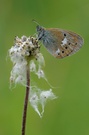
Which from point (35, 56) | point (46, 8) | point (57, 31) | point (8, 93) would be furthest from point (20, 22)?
point (35, 56)

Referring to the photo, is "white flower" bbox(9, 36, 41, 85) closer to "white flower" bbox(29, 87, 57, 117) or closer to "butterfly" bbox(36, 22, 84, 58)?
"white flower" bbox(29, 87, 57, 117)

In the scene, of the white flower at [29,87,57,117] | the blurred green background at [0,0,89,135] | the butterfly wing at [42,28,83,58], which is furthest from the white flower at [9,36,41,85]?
the blurred green background at [0,0,89,135]

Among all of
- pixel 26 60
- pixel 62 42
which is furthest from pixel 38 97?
pixel 62 42

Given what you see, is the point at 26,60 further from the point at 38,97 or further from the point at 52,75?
the point at 52,75

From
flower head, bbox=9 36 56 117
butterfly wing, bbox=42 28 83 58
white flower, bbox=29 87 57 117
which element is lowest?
white flower, bbox=29 87 57 117

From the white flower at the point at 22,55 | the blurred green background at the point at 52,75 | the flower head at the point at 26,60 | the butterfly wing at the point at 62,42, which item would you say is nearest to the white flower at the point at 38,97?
the flower head at the point at 26,60

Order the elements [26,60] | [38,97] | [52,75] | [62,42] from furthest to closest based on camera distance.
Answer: [52,75] < [62,42] < [38,97] < [26,60]

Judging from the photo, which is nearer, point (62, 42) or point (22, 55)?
point (22, 55)
